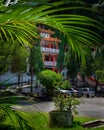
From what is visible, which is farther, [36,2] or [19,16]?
[19,16]

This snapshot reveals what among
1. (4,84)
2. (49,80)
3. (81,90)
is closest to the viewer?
(4,84)

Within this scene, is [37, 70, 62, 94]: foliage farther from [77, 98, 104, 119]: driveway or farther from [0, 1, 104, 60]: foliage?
[0, 1, 104, 60]: foliage

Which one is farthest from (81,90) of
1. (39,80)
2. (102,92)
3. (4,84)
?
(4,84)

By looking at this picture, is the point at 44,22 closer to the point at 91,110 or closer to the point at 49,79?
the point at 91,110

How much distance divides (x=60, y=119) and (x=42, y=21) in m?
14.5

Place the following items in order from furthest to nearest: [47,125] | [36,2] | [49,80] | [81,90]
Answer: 1. [81,90]
2. [49,80]
3. [47,125]
4. [36,2]

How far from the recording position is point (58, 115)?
16.0 metres

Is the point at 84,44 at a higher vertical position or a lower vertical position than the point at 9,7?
lower

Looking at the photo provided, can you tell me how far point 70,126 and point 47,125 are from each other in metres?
0.88

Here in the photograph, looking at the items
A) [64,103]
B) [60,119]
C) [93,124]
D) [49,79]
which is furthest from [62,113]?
[49,79]

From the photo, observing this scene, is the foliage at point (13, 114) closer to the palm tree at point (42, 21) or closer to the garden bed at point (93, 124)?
the palm tree at point (42, 21)

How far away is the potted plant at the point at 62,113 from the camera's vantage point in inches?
623

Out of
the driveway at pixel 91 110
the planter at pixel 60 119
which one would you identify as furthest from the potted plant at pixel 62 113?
the driveway at pixel 91 110

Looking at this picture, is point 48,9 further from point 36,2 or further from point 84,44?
point 84,44
